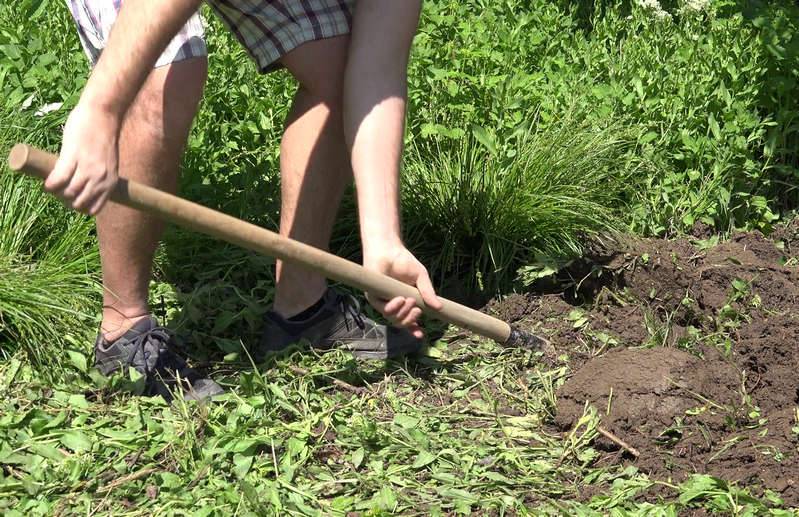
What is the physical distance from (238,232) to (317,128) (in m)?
0.71

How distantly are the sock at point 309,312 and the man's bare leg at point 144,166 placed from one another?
19.2 inches

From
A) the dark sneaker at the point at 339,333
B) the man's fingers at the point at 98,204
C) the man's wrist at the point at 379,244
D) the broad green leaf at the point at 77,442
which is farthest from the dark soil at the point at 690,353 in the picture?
the man's fingers at the point at 98,204

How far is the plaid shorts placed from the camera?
3.00 meters

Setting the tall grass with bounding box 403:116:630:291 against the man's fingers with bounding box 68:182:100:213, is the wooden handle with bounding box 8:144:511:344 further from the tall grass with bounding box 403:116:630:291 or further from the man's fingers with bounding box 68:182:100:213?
the tall grass with bounding box 403:116:630:291

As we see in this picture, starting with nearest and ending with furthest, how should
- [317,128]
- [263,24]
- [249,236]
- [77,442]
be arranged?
[249,236] → [77,442] → [263,24] → [317,128]

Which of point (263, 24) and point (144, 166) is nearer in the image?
point (144, 166)

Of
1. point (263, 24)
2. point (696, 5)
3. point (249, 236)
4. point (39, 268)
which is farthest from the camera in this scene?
point (696, 5)

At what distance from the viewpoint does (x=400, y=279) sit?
2967 mm

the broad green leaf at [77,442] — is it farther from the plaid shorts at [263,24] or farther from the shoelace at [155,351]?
the plaid shorts at [263,24]

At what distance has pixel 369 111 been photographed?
9.71 ft

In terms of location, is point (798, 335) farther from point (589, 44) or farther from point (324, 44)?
point (589, 44)

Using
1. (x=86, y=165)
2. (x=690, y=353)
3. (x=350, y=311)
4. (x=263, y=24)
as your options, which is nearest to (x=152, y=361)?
(x=350, y=311)

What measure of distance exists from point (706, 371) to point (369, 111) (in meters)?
1.20

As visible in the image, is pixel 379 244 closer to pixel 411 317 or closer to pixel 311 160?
pixel 411 317
